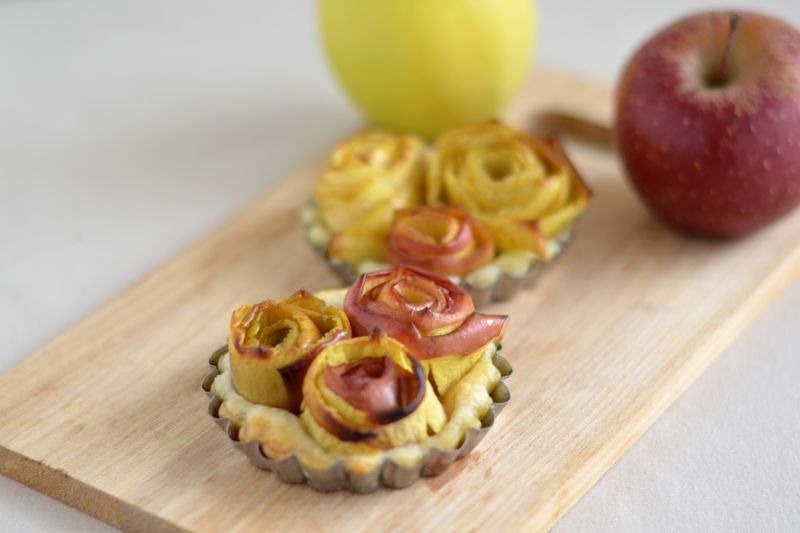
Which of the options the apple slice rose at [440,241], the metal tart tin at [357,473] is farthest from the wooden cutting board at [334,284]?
the apple slice rose at [440,241]

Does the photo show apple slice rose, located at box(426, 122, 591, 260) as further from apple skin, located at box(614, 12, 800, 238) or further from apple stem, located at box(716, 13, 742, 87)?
apple stem, located at box(716, 13, 742, 87)

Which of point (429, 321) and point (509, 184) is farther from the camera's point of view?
point (509, 184)

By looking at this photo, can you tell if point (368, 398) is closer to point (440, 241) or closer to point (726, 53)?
point (440, 241)

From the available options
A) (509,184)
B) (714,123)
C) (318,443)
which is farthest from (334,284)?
(714,123)

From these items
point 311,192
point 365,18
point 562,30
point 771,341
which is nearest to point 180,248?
point 311,192

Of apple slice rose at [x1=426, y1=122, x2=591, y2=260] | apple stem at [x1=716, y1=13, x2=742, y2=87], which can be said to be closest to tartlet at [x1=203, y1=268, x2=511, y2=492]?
apple slice rose at [x1=426, y1=122, x2=591, y2=260]

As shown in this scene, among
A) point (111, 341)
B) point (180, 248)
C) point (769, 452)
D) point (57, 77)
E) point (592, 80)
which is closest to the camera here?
point (769, 452)

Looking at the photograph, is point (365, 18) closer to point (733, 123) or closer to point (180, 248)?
point (180, 248)
